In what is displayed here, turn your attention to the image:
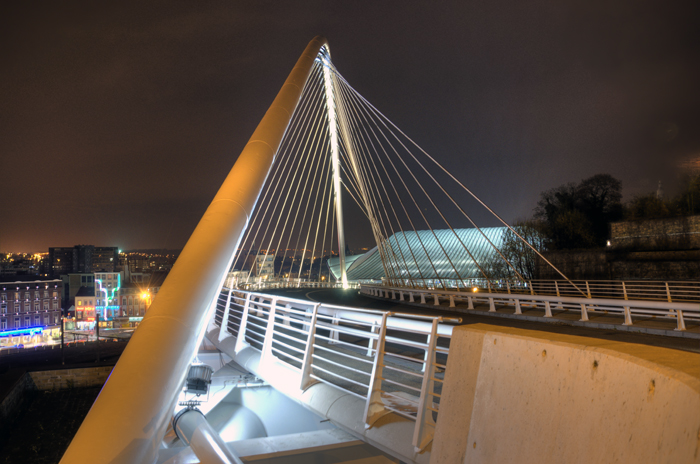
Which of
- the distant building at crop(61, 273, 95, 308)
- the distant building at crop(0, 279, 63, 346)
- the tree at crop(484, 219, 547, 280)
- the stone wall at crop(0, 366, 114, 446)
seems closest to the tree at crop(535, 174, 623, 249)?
the tree at crop(484, 219, 547, 280)

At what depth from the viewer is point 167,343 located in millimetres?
4188

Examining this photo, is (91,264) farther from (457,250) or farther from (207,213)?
(207,213)

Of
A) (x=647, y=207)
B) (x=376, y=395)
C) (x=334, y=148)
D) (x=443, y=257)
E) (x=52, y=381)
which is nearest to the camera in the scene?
(x=376, y=395)

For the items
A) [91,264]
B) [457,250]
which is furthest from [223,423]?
[91,264]

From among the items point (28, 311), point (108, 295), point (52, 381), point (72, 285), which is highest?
point (52, 381)

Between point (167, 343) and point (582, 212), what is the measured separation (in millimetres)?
52944

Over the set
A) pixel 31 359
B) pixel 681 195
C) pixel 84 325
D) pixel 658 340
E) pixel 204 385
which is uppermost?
pixel 681 195

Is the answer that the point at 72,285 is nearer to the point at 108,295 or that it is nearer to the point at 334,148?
the point at 108,295

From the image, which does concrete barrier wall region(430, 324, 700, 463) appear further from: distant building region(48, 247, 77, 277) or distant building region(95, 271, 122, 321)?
distant building region(48, 247, 77, 277)

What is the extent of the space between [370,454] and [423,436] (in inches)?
72.5

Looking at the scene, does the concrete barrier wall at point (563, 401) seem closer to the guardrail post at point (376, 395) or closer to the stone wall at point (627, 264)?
the guardrail post at point (376, 395)

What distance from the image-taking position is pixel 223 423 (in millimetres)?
9102

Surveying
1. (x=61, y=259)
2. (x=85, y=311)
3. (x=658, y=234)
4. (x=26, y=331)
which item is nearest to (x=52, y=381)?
(x=658, y=234)

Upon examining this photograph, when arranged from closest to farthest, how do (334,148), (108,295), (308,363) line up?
(308,363) < (334,148) < (108,295)
